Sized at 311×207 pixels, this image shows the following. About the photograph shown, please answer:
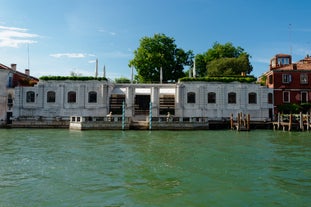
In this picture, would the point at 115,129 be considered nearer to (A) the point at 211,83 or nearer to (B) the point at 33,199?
(A) the point at 211,83

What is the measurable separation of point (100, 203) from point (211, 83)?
3198cm

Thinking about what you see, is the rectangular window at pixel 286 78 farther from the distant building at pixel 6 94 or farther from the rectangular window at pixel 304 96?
the distant building at pixel 6 94

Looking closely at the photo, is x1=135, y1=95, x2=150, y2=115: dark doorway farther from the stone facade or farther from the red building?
the red building

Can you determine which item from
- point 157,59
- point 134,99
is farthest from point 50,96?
point 157,59

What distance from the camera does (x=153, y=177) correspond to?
37.2ft

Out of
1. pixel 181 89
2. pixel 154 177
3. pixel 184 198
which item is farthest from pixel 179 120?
pixel 184 198

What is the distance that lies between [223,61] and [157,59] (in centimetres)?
1140

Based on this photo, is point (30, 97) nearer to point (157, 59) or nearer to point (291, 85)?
point (157, 59)

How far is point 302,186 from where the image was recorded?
1012 centimetres

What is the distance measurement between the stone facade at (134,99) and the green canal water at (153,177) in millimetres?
20373

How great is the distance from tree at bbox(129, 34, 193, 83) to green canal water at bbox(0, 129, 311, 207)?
3404 centimetres

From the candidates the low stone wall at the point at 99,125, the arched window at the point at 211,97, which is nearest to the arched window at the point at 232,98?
the arched window at the point at 211,97

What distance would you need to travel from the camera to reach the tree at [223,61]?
164 feet

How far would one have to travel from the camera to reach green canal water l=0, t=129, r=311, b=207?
8773mm
